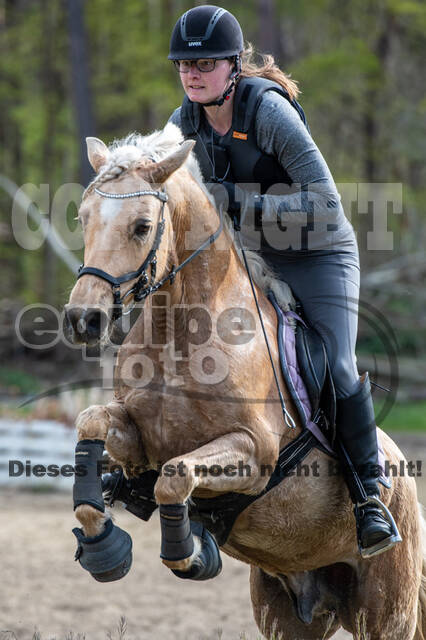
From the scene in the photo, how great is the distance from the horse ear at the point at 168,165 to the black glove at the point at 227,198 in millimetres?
466

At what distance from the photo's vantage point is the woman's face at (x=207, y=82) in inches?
141

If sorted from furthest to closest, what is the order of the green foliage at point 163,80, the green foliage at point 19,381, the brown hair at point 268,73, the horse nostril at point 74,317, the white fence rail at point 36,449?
the green foliage at point 163,80
the green foliage at point 19,381
the white fence rail at point 36,449
the brown hair at point 268,73
the horse nostril at point 74,317

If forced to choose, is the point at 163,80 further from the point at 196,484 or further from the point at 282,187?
the point at 196,484

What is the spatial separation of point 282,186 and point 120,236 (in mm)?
1044

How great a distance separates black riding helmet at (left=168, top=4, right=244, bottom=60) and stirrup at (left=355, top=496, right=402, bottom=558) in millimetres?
2113

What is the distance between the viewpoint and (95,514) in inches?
129

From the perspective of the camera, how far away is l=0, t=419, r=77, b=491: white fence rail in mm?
10352

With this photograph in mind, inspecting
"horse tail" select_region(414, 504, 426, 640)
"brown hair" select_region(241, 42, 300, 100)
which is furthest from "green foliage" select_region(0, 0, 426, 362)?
"brown hair" select_region(241, 42, 300, 100)

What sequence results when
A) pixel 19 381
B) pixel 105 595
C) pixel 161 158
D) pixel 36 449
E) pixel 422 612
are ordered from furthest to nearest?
pixel 19 381, pixel 36 449, pixel 105 595, pixel 422 612, pixel 161 158

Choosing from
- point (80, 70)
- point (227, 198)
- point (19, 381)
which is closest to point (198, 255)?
point (227, 198)

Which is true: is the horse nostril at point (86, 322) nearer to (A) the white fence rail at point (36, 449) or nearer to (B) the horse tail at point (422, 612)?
(B) the horse tail at point (422, 612)

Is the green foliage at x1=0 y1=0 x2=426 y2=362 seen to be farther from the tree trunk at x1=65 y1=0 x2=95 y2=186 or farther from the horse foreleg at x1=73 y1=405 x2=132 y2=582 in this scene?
the horse foreleg at x1=73 y1=405 x2=132 y2=582

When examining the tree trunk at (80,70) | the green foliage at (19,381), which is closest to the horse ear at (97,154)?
the green foliage at (19,381)

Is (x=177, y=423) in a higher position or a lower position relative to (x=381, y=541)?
higher
